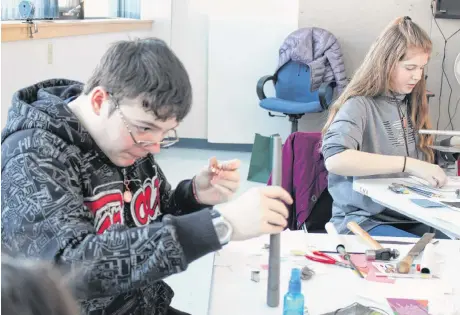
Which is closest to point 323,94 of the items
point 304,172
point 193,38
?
point 193,38

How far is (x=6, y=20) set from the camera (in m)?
3.31

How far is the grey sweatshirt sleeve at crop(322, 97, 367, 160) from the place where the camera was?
210 centimetres

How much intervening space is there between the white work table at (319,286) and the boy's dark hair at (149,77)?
420mm

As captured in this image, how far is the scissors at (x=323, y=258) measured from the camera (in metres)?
1.52

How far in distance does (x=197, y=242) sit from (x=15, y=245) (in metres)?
0.31

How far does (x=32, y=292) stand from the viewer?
50cm

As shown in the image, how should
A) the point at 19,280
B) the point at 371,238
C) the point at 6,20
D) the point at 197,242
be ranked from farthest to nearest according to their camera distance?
the point at 6,20 → the point at 371,238 → the point at 197,242 → the point at 19,280

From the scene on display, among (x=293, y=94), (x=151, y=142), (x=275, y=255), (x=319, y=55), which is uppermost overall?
(x=151, y=142)

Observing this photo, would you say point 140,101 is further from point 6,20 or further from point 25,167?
point 6,20

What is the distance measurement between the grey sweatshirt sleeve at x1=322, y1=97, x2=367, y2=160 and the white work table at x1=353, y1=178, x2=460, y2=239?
0.14 m


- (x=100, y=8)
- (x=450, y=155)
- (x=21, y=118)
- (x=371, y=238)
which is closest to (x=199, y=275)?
(x=450, y=155)

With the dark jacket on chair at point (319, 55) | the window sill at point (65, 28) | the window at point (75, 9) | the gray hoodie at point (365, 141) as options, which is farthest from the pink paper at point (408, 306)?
the dark jacket on chair at point (319, 55)

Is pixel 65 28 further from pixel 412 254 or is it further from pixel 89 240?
pixel 89 240

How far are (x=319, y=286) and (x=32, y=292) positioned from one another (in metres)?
0.98
